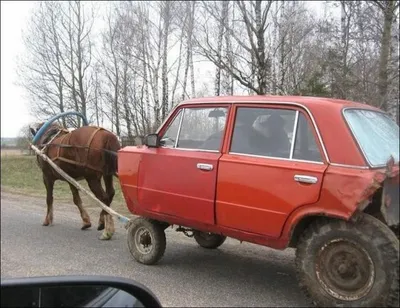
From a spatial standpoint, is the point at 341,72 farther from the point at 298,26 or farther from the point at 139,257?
the point at 139,257

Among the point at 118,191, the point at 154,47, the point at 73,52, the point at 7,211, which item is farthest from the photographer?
the point at 154,47

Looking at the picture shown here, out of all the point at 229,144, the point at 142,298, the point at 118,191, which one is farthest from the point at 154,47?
the point at 142,298

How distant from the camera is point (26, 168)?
1933cm

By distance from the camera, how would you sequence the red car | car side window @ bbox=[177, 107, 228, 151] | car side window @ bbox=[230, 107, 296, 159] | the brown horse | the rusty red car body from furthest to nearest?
the brown horse → car side window @ bbox=[177, 107, 228, 151] → car side window @ bbox=[230, 107, 296, 159] → the rusty red car body → the red car

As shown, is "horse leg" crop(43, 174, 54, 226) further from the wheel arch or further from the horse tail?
the wheel arch

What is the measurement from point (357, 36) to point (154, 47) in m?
7.31

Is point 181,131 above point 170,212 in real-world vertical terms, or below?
above

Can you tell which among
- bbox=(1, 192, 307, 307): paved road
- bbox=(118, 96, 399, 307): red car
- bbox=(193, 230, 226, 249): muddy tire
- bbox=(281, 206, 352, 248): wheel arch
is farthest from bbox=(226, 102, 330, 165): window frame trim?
bbox=(193, 230, 226, 249): muddy tire

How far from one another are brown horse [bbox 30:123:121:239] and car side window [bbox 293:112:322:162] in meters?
4.29

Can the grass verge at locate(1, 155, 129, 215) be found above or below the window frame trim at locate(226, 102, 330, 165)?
below

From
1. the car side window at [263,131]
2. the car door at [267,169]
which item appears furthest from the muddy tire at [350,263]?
the car side window at [263,131]

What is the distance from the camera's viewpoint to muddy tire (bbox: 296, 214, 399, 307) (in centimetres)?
390

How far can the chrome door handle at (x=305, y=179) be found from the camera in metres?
4.28

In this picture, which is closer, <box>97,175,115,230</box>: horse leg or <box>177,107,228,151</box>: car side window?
<box>177,107,228,151</box>: car side window
